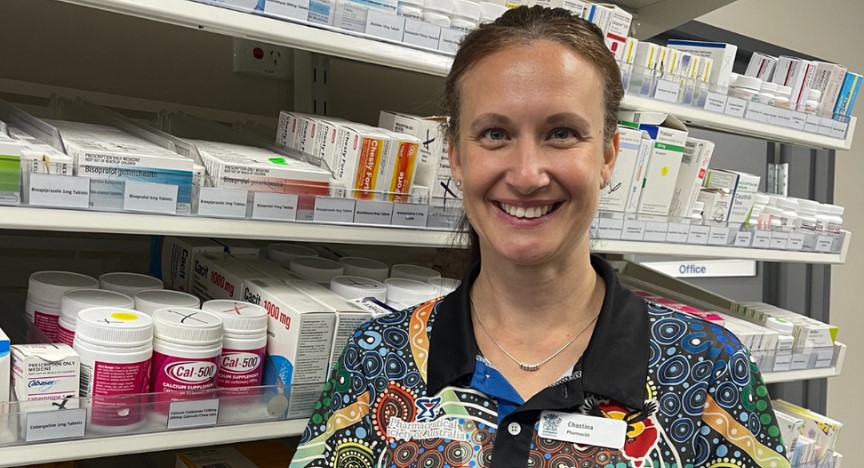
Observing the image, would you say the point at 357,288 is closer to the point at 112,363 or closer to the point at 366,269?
the point at 366,269

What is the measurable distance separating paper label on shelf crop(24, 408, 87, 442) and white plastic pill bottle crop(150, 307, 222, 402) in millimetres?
130

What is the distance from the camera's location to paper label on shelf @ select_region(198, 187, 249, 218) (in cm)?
143

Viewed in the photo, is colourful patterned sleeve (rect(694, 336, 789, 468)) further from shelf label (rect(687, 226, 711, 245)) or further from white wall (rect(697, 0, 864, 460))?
white wall (rect(697, 0, 864, 460))

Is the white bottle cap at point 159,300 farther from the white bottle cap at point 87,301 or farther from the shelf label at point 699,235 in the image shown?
the shelf label at point 699,235

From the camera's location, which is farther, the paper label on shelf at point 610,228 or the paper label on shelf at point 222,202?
the paper label on shelf at point 610,228

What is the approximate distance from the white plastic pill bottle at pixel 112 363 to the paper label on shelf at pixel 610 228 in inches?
45.9

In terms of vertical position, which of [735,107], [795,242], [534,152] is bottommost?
Answer: [795,242]

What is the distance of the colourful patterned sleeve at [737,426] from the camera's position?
124 centimetres

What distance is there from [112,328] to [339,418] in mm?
412

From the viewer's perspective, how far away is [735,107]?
2.31m

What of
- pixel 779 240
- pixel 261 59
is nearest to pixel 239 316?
pixel 261 59

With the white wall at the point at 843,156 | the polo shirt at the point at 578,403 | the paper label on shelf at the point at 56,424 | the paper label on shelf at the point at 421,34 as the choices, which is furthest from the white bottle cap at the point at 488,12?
the white wall at the point at 843,156

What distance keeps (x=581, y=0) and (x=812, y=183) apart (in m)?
2.57

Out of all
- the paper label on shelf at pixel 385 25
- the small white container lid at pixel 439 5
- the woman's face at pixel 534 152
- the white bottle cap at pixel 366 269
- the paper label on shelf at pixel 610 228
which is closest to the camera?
the woman's face at pixel 534 152
